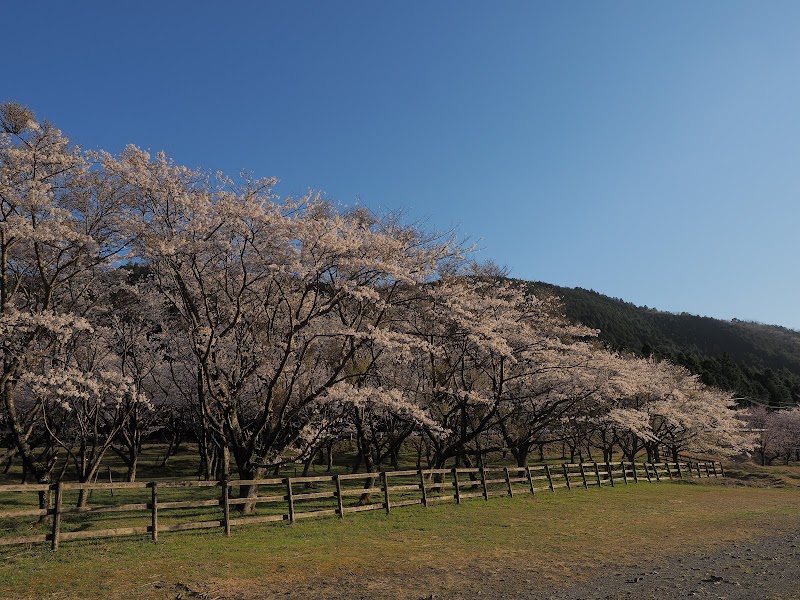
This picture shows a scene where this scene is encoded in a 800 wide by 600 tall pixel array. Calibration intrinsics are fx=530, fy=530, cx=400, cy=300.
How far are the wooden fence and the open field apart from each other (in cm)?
40

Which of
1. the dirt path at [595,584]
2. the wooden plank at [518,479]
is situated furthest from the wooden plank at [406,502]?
the dirt path at [595,584]

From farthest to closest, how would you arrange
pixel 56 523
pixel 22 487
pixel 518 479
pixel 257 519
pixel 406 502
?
pixel 518 479 → pixel 406 502 → pixel 257 519 → pixel 56 523 → pixel 22 487

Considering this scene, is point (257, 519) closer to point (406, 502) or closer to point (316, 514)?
point (316, 514)

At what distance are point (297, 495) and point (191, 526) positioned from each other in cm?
355

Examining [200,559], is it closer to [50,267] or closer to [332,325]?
[332,325]

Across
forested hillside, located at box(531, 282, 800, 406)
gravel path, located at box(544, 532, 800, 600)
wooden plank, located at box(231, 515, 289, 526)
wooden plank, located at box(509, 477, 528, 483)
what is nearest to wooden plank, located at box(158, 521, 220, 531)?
wooden plank, located at box(231, 515, 289, 526)

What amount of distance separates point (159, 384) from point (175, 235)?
19.1 metres

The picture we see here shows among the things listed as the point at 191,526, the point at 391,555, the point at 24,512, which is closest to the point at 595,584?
the point at 391,555

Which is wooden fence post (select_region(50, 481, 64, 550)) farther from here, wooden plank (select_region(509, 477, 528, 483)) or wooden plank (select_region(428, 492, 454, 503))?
wooden plank (select_region(509, 477, 528, 483))

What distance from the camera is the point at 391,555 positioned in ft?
38.2

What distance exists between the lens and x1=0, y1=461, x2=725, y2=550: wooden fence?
38.5 ft

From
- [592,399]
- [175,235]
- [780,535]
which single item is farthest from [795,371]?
[175,235]

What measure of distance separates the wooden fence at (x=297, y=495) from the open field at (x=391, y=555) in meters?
0.40

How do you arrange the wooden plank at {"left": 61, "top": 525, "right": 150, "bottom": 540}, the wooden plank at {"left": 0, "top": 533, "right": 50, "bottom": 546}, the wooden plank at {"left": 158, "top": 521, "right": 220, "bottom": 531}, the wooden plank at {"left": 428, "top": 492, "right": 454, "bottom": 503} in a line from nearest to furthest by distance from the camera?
the wooden plank at {"left": 0, "top": 533, "right": 50, "bottom": 546} → the wooden plank at {"left": 61, "top": 525, "right": 150, "bottom": 540} → the wooden plank at {"left": 158, "top": 521, "right": 220, "bottom": 531} → the wooden plank at {"left": 428, "top": 492, "right": 454, "bottom": 503}
